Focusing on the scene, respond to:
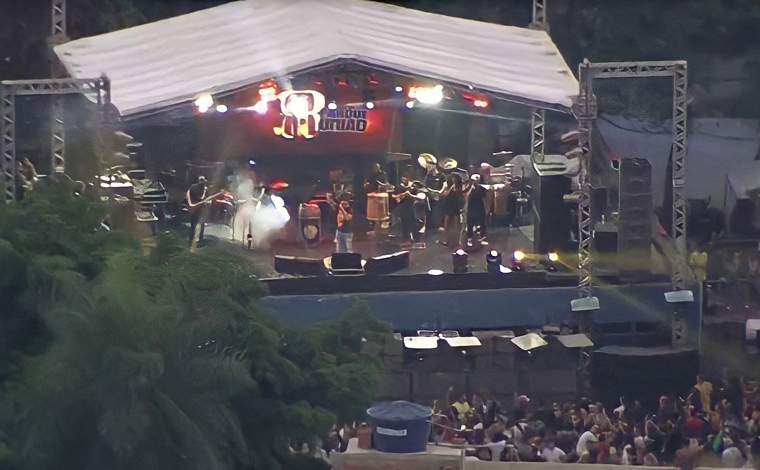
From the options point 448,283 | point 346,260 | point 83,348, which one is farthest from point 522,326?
point 83,348

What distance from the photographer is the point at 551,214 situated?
13.3 m

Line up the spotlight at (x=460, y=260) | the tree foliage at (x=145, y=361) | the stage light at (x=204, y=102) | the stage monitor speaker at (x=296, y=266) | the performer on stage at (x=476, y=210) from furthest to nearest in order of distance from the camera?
the performer on stage at (x=476, y=210)
the spotlight at (x=460, y=260)
the stage monitor speaker at (x=296, y=266)
the stage light at (x=204, y=102)
the tree foliage at (x=145, y=361)

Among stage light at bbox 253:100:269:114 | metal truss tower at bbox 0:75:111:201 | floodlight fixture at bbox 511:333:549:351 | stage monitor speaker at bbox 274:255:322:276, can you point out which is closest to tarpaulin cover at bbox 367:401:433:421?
floodlight fixture at bbox 511:333:549:351

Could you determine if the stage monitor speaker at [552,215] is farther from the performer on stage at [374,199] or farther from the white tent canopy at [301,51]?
the performer on stage at [374,199]

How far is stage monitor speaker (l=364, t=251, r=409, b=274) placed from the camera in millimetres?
12984

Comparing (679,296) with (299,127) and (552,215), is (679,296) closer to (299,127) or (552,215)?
(552,215)

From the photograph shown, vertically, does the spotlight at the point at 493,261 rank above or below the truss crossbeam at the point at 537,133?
below

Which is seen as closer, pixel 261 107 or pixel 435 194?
pixel 261 107

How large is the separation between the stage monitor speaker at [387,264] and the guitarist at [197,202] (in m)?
1.73

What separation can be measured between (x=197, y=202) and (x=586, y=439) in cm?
446

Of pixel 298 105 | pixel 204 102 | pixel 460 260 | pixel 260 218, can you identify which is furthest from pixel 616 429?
pixel 204 102

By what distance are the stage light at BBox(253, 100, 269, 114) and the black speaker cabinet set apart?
2913 mm

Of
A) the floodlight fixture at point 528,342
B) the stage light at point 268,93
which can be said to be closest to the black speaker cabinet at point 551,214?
the floodlight fixture at point 528,342

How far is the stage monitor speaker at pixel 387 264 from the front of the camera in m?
13.0
